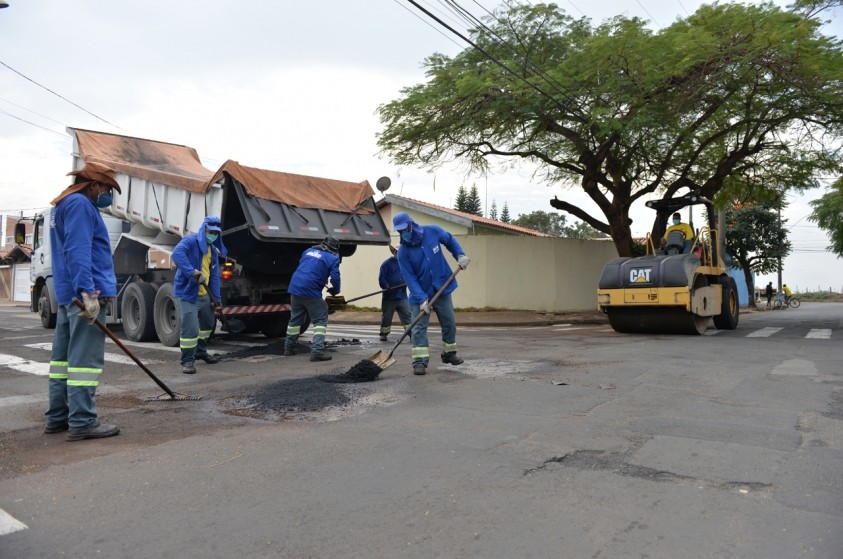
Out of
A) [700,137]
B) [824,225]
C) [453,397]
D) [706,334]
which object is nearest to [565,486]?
[453,397]

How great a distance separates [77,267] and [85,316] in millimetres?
344

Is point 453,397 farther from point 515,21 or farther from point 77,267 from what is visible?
point 515,21

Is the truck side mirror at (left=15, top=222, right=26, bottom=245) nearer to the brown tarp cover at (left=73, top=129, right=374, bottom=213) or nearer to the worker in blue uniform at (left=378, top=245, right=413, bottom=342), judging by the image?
the brown tarp cover at (left=73, top=129, right=374, bottom=213)

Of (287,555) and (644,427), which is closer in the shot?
(287,555)

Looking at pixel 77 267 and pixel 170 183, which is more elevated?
pixel 170 183

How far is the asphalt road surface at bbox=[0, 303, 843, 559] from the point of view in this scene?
9.27 ft

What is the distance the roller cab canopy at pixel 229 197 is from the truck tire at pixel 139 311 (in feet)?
3.41

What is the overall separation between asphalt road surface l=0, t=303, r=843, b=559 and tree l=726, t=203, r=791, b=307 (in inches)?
1313

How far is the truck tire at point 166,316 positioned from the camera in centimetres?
1012

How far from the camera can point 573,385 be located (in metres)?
6.28

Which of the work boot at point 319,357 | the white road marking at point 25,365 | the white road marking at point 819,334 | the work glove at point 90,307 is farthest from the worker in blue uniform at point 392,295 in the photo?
the white road marking at point 819,334

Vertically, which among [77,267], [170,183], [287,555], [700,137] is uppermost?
[700,137]

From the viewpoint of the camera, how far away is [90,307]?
4461mm

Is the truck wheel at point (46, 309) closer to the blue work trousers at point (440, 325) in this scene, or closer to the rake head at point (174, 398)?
the rake head at point (174, 398)
